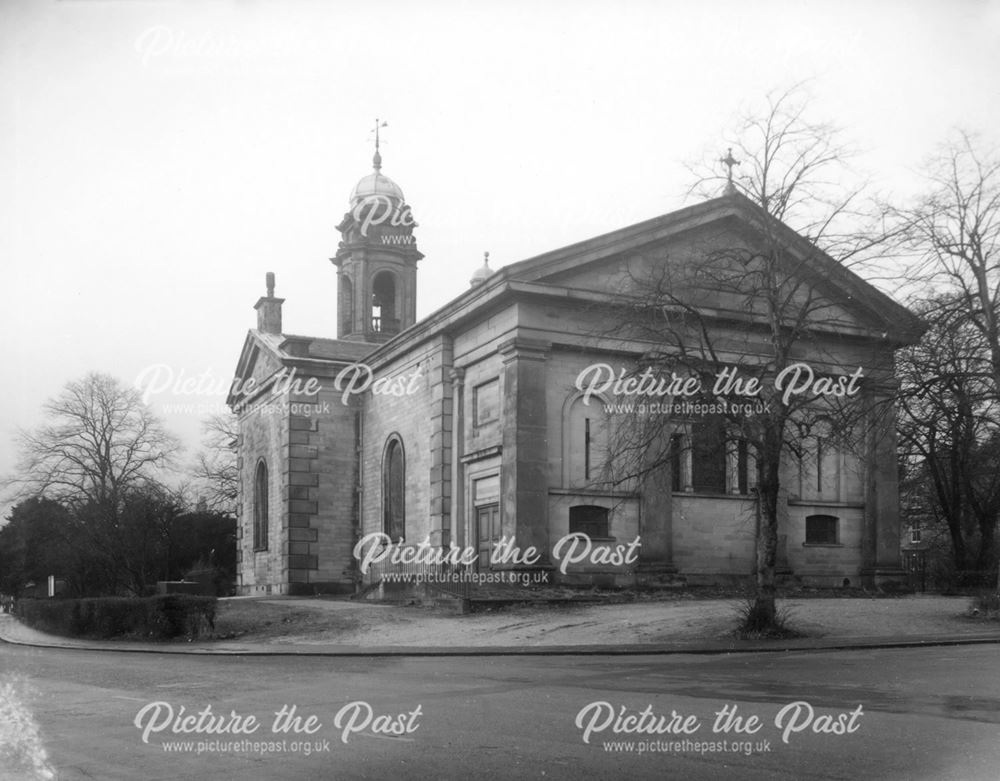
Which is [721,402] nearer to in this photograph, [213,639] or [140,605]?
[213,639]

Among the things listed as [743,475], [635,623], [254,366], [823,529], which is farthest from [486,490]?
[254,366]

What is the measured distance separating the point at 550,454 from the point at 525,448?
3.20 ft

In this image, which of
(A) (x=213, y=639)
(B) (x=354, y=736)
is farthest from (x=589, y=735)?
(A) (x=213, y=639)

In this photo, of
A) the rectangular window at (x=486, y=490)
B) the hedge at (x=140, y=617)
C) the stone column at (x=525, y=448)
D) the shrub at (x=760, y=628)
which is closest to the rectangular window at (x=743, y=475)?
the stone column at (x=525, y=448)

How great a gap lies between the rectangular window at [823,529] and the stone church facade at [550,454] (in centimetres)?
4

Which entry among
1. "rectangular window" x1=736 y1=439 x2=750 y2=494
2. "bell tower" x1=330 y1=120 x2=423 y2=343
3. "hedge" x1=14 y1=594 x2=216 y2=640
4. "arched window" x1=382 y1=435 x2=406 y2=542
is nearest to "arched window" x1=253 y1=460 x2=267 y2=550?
"bell tower" x1=330 y1=120 x2=423 y2=343

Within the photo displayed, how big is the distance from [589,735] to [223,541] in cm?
6300

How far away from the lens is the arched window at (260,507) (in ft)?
164

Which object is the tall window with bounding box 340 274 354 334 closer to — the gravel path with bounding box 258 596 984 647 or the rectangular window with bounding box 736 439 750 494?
the rectangular window with bounding box 736 439 750 494

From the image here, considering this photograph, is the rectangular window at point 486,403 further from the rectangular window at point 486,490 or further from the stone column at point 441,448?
the rectangular window at point 486,490

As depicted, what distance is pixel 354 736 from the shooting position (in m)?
10.3

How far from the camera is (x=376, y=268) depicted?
5147 cm

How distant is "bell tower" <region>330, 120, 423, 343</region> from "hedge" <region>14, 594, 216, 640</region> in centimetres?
2166

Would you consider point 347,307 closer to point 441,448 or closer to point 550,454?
point 441,448
